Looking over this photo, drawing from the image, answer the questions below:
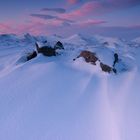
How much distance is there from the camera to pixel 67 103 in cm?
858

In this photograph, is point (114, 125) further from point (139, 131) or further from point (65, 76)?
point (65, 76)

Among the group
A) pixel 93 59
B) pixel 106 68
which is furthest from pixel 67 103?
pixel 93 59

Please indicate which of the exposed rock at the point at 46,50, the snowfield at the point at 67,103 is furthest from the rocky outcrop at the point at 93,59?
the exposed rock at the point at 46,50

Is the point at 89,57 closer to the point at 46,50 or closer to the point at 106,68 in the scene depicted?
the point at 106,68

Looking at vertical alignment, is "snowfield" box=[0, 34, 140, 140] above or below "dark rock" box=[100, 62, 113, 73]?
above

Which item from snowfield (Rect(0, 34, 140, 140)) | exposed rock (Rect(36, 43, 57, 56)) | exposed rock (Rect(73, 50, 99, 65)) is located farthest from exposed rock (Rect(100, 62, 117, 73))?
exposed rock (Rect(36, 43, 57, 56))

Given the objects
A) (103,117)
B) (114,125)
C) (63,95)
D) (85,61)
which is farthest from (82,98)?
(85,61)

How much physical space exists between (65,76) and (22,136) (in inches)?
190

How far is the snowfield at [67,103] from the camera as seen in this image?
22.7 ft

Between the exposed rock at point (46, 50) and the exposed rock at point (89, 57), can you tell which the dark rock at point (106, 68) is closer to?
the exposed rock at point (89, 57)

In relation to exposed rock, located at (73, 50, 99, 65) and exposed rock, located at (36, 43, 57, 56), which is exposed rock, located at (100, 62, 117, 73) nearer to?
exposed rock, located at (73, 50, 99, 65)

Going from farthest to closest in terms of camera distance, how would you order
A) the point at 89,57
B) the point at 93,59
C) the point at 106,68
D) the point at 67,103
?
the point at 89,57 → the point at 93,59 → the point at 106,68 → the point at 67,103

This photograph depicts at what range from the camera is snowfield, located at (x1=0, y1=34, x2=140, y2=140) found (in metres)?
6.93

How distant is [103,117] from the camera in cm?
776
